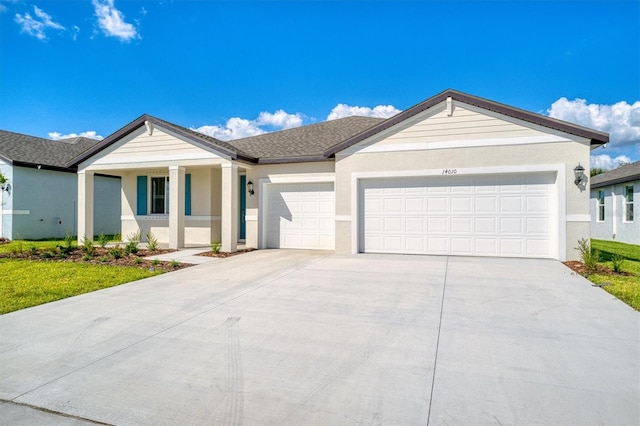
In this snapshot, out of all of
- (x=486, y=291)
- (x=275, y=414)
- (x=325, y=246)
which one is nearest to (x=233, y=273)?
(x=325, y=246)

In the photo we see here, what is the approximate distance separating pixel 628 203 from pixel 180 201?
20.2m

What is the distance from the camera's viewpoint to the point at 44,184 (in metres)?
17.0

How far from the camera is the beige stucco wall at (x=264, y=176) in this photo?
1212 centimetres

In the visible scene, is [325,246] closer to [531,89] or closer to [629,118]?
[531,89]

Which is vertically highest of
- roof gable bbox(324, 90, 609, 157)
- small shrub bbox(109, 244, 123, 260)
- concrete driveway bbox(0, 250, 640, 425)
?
roof gable bbox(324, 90, 609, 157)

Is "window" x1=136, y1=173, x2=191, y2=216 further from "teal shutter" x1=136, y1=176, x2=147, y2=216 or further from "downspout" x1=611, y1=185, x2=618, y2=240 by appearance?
"downspout" x1=611, y1=185, x2=618, y2=240

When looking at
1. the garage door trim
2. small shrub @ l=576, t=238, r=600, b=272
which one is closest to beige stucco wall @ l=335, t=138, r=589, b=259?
the garage door trim

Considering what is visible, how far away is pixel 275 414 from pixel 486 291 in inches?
195

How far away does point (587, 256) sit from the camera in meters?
8.32

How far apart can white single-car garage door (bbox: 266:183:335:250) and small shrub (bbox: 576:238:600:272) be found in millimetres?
6886

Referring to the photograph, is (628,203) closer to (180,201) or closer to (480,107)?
(480,107)

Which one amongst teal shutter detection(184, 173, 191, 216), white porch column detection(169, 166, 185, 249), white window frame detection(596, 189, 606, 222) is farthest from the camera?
white window frame detection(596, 189, 606, 222)

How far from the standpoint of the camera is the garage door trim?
9.20 m

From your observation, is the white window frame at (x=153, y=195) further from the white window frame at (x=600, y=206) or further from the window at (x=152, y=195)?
the white window frame at (x=600, y=206)
